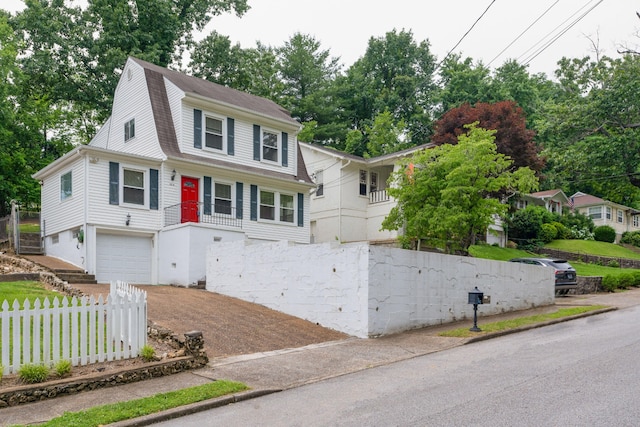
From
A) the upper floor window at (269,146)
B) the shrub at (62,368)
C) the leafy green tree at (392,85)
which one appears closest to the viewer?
the shrub at (62,368)

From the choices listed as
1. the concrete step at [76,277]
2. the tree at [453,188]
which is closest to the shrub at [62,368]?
the concrete step at [76,277]

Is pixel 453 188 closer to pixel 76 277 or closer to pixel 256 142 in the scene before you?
pixel 256 142

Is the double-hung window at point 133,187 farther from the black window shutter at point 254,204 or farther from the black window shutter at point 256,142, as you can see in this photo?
the black window shutter at point 256,142

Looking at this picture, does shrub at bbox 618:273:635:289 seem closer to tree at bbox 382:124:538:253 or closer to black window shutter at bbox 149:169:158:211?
tree at bbox 382:124:538:253

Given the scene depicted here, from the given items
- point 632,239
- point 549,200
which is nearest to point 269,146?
point 549,200

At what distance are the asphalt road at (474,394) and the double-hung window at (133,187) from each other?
14.0 meters

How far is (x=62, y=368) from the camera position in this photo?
773 cm

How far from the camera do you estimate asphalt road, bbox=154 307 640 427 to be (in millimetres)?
5836

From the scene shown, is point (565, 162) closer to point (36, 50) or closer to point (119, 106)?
point (119, 106)

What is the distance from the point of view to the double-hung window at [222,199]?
21938 millimetres

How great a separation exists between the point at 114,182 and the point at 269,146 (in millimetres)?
7718

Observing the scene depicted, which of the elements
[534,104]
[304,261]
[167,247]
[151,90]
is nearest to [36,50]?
[151,90]

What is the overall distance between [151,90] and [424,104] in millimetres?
32433

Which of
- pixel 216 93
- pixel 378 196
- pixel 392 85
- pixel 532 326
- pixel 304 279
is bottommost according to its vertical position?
pixel 532 326
